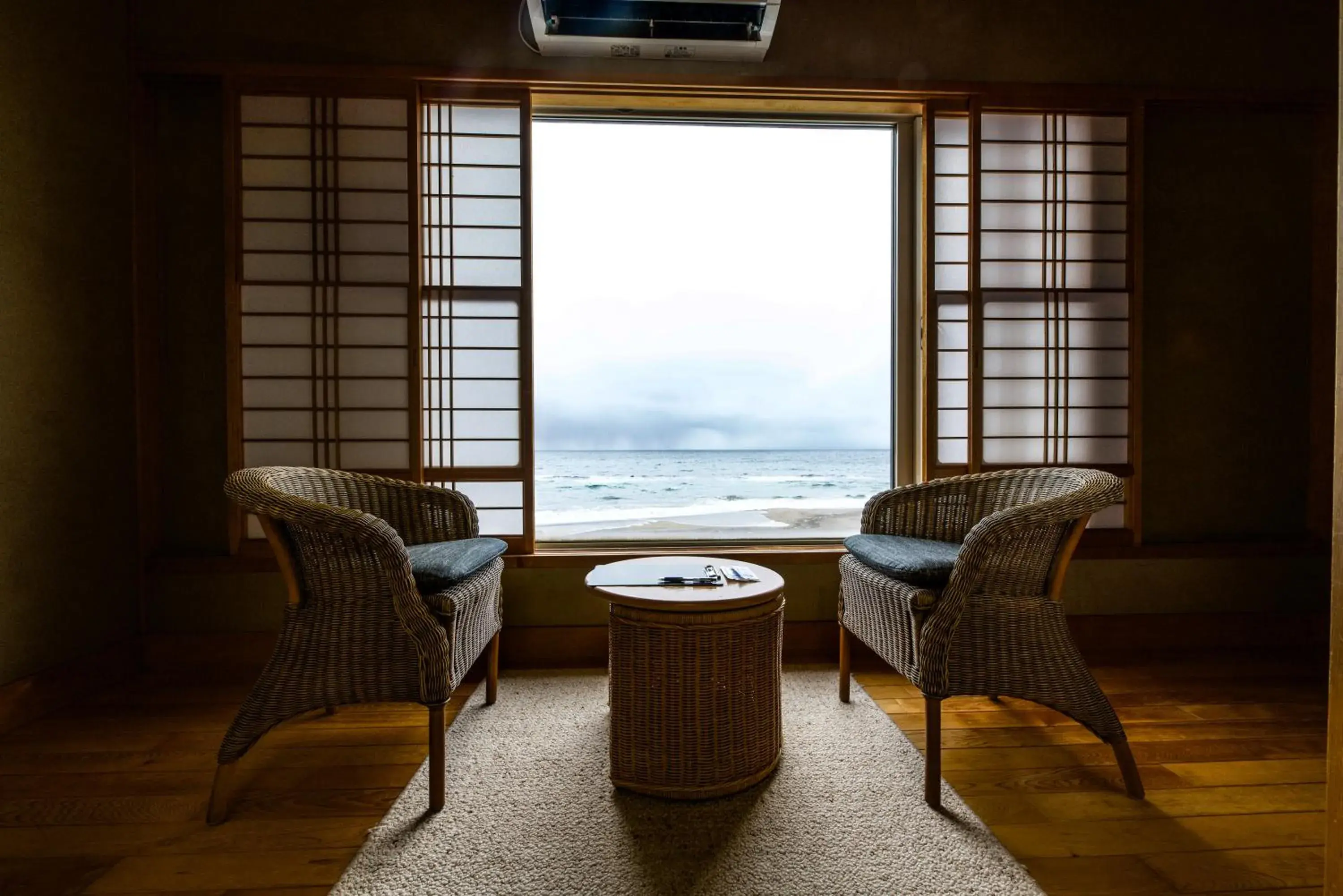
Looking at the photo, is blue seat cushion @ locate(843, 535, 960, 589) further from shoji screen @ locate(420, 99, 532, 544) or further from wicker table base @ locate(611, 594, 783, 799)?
shoji screen @ locate(420, 99, 532, 544)

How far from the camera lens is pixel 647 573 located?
1.86 m

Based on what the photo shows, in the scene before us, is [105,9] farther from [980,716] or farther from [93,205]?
[980,716]

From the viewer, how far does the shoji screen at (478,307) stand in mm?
2734

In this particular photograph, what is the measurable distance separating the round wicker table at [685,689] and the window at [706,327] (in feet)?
22.8

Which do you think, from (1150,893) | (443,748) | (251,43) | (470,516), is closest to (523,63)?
(251,43)

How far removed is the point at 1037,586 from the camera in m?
1.75

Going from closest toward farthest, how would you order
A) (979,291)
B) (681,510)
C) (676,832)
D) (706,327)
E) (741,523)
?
(676,832) → (979,291) → (741,523) → (681,510) → (706,327)

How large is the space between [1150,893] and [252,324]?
11.3 feet

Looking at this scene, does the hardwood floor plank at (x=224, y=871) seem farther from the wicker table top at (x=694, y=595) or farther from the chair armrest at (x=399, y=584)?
the wicker table top at (x=694, y=595)

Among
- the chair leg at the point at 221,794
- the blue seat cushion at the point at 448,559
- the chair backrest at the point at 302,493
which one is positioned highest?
the chair backrest at the point at 302,493

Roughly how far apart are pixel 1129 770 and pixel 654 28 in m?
2.94

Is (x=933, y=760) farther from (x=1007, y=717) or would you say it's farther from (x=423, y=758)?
(x=423, y=758)

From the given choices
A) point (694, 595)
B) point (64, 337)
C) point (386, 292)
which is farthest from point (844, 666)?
point (64, 337)

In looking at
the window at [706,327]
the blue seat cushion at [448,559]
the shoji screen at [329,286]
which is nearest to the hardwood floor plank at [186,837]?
the blue seat cushion at [448,559]
